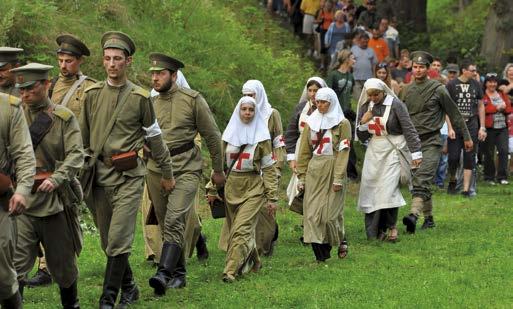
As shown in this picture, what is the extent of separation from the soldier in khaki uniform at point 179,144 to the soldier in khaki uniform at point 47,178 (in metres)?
1.77

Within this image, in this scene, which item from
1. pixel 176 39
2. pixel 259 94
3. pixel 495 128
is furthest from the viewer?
pixel 176 39

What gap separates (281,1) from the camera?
3212 centimetres

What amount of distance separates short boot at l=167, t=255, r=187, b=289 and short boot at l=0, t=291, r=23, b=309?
2.77 m

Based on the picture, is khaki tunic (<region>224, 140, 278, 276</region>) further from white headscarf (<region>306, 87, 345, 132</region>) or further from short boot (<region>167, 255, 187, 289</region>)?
white headscarf (<region>306, 87, 345, 132</region>)

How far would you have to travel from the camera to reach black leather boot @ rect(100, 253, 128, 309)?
10.2 metres

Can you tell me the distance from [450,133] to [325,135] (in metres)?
5.59

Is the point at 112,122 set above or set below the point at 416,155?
above

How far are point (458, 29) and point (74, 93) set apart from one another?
24.5 metres

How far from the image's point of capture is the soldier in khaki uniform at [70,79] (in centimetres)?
1113

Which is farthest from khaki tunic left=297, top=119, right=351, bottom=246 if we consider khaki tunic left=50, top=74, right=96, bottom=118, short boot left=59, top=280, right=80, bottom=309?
short boot left=59, top=280, right=80, bottom=309

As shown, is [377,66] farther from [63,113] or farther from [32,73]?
[32,73]

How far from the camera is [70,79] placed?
37.5ft

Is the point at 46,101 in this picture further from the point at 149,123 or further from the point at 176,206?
the point at 176,206

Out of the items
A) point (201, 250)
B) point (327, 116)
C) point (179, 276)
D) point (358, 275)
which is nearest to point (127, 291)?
point (179, 276)
